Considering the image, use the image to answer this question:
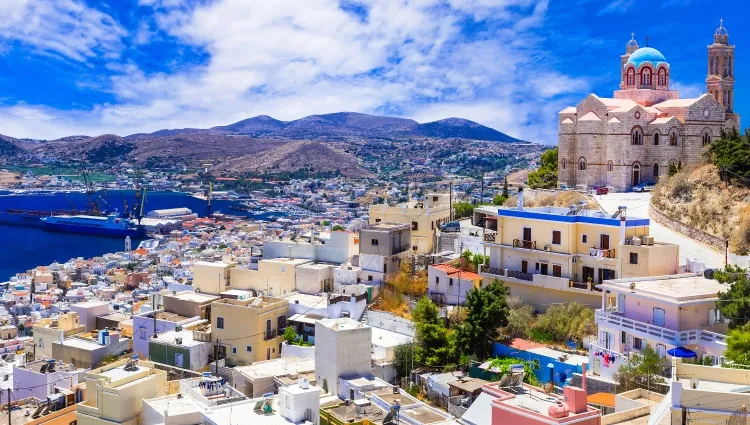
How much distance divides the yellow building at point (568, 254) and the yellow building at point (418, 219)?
3.74 meters

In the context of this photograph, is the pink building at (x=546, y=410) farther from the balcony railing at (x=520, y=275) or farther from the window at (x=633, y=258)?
the balcony railing at (x=520, y=275)

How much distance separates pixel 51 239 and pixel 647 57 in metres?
63.1

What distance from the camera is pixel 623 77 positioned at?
79.4 ft

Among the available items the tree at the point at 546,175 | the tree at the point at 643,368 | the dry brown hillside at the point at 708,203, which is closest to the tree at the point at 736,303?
the tree at the point at 643,368

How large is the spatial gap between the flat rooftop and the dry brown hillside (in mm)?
3031

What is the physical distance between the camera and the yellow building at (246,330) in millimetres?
14641

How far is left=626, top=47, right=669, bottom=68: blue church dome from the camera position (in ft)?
77.4

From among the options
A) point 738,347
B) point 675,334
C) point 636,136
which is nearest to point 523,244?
point 675,334

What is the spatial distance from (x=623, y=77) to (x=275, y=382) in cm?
1629

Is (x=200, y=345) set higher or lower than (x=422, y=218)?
lower

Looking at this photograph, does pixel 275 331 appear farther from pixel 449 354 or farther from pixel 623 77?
pixel 623 77

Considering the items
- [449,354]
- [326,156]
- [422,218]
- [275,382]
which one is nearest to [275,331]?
[275,382]

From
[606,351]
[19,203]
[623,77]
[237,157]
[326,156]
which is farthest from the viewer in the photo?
[237,157]

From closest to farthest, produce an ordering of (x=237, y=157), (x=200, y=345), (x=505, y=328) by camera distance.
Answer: (x=505, y=328), (x=200, y=345), (x=237, y=157)
